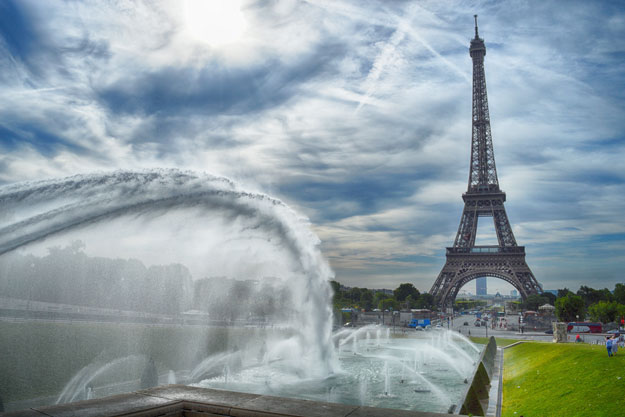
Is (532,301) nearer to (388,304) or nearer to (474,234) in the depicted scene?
(474,234)

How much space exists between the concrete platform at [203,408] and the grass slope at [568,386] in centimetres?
1244

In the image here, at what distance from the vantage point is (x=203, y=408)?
20.9 feet

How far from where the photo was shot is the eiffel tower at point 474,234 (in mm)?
95000

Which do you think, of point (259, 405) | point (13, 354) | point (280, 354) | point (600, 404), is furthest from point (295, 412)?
point (13, 354)

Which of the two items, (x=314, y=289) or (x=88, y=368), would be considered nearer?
(x=314, y=289)

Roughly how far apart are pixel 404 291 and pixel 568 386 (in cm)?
11345

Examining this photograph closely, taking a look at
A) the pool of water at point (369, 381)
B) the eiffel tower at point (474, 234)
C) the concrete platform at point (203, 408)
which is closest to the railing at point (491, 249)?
the eiffel tower at point (474, 234)

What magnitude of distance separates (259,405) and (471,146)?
366ft

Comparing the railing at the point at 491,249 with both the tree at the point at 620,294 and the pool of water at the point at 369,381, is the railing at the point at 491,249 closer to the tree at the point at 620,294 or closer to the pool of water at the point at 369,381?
the tree at the point at 620,294

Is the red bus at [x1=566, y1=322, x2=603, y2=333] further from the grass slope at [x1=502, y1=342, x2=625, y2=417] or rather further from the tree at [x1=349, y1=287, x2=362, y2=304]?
the tree at [x1=349, y1=287, x2=362, y2=304]

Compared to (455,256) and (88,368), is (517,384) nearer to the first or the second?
(88,368)

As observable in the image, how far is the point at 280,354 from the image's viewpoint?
33.7 meters

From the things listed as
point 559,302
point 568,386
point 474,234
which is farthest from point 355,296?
point 568,386

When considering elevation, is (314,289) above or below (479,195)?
below
